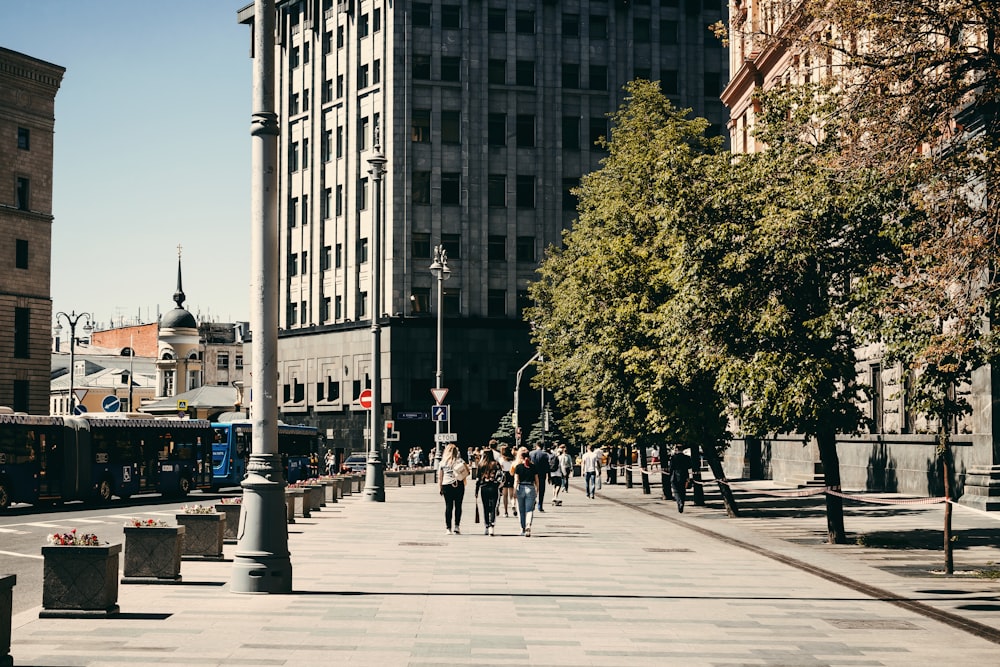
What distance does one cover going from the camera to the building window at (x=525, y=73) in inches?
3194

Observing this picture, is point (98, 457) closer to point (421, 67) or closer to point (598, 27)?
point (421, 67)

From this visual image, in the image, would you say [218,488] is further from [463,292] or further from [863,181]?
[863,181]

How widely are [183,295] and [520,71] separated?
7060cm

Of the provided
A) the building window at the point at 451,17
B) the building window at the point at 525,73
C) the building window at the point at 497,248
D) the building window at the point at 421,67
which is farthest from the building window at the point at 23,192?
the building window at the point at 525,73

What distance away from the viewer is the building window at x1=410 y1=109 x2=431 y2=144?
7912 cm

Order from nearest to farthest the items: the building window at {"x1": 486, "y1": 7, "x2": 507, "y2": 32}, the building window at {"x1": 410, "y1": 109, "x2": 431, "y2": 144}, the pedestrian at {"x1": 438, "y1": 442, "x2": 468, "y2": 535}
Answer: the pedestrian at {"x1": 438, "y1": 442, "x2": 468, "y2": 535}, the building window at {"x1": 410, "y1": 109, "x2": 431, "y2": 144}, the building window at {"x1": 486, "y1": 7, "x2": 507, "y2": 32}

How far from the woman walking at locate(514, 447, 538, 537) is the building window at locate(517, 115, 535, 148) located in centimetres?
5607

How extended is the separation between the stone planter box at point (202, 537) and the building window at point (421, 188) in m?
60.7

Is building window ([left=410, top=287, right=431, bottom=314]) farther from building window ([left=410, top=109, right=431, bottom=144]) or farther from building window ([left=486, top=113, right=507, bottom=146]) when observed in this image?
building window ([left=486, top=113, right=507, bottom=146])

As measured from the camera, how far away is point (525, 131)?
81.1 metres

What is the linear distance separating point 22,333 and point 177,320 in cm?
6029

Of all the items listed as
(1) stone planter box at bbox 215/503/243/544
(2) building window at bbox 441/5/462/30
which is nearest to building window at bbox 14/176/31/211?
(2) building window at bbox 441/5/462/30

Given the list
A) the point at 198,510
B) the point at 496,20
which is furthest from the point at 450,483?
the point at 496,20

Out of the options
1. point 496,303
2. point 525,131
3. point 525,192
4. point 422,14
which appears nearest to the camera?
point 422,14
